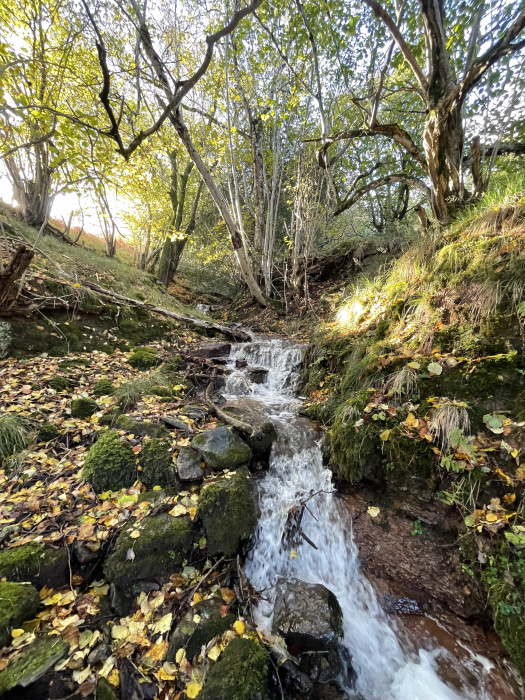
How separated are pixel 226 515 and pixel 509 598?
237 centimetres

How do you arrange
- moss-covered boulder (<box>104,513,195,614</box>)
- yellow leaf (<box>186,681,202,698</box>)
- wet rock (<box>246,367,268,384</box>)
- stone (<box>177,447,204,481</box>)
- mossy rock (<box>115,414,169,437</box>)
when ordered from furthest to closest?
wet rock (<box>246,367,268,384</box>) < mossy rock (<box>115,414,169,437</box>) < stone (<box>177,447,204,481</box>) < moss-covered boulder (<box>104,513,195,614</box>) < yellow leaf (<box>186,681,202,698</box>)

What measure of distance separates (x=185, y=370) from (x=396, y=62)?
7.35 metres

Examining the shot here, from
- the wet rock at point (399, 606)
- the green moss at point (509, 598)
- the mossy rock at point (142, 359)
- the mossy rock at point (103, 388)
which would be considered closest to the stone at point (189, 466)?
the mossy rock at point (103, 388)

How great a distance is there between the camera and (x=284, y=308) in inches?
424

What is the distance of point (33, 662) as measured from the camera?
185cm

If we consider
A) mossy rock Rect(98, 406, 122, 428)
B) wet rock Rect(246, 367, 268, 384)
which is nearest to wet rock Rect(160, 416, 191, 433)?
mossy rock Rect(98, 406, 122, 428)

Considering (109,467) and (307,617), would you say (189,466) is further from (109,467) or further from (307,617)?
(307,617)

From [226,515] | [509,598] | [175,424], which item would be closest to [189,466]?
[226,515]

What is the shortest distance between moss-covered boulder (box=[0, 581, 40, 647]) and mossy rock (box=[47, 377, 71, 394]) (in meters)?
2.78

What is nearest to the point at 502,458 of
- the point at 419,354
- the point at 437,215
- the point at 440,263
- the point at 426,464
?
the point at 426,464

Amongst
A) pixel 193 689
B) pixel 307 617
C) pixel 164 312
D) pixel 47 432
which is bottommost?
pixel 193 689

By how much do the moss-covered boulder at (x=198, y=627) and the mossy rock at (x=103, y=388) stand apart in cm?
332

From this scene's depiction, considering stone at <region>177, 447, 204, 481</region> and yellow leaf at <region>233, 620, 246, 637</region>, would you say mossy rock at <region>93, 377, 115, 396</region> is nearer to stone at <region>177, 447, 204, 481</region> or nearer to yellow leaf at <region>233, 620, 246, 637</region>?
stone at <region>177, 447, 204, 481</region>

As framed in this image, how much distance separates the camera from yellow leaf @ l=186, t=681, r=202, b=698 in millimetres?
1880
